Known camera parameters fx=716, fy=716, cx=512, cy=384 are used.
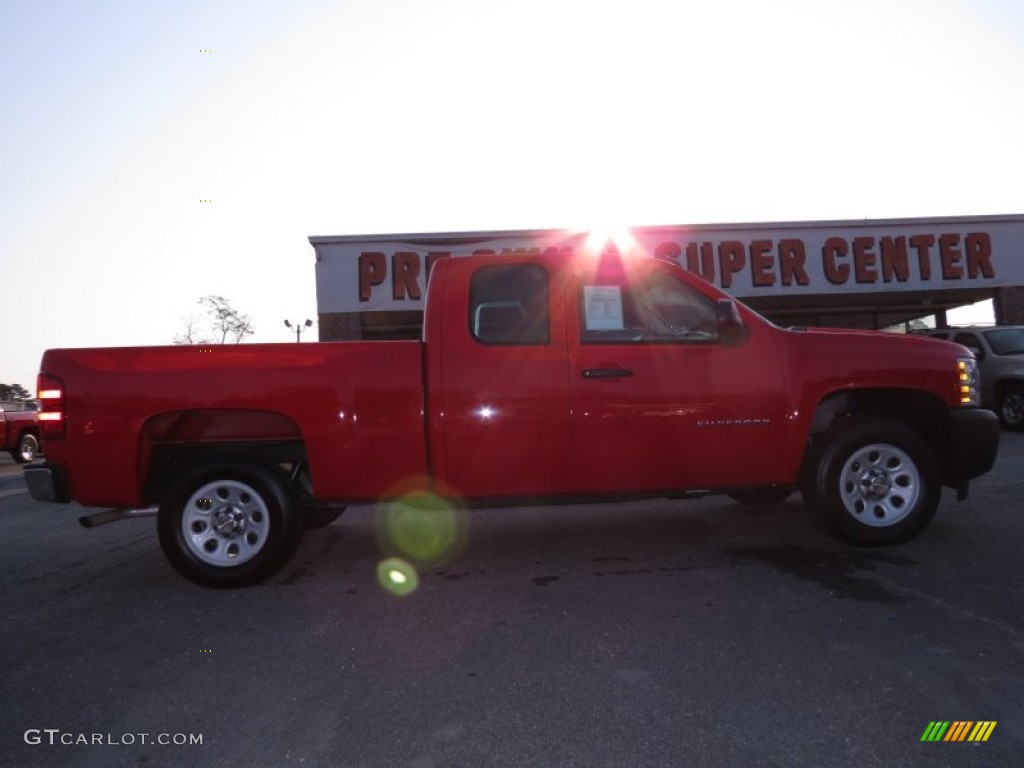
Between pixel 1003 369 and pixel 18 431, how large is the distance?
21939 mm

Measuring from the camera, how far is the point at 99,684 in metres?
3.17

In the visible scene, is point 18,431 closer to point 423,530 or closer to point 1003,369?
point 423,530

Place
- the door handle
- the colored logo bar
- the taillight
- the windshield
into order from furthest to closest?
the windshield, the door handle, the taillight, the colored logo bar

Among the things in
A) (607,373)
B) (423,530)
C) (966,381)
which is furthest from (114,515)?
(966,381)

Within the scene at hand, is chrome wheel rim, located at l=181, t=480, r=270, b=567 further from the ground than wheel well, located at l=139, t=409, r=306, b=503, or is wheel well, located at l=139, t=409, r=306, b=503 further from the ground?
wheel well, located at l=139, t=409, r=306, b=503

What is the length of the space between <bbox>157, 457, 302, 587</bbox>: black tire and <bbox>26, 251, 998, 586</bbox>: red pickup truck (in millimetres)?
13

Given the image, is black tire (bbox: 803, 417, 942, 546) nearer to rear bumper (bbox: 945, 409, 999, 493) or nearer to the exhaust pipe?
rear bumper (bbox: 945, 409, 999, 493)

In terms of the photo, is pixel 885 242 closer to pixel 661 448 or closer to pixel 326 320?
pixel 326 320

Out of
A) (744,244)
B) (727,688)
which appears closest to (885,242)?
(744,244)

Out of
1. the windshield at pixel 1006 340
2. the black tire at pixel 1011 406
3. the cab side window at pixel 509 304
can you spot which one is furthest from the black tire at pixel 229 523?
the windshield at pixel 1006 340

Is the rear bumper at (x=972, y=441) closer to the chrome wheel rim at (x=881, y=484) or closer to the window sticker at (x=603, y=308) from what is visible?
the chrome wheel rim at (x=881, y=484)

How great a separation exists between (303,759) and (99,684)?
131 cm

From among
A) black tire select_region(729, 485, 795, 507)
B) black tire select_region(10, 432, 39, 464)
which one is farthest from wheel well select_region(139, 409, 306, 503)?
black tire select_region(10, 432, 39, 464)

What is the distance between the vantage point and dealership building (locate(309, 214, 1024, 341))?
18.4m
